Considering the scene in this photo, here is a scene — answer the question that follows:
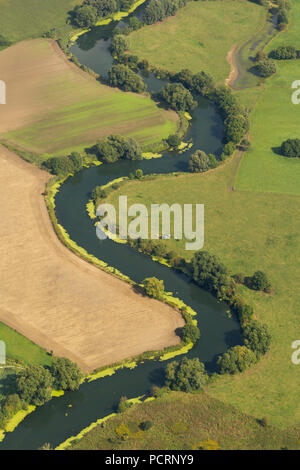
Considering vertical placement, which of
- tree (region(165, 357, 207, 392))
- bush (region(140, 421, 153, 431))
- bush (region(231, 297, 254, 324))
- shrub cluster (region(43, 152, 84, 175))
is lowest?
bush (region(140, 421, 153, 431))

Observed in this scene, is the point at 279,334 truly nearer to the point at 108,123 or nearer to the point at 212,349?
the point at 212,349

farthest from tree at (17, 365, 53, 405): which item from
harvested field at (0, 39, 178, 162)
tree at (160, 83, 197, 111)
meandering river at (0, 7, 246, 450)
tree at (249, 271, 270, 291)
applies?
tree at (160, 83, 197, 111)

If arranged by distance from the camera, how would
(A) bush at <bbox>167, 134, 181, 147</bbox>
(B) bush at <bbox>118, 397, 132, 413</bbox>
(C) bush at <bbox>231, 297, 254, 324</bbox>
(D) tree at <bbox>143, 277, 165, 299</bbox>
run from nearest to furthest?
1. (B) bush at <bbox>118, 397, 132, 413</bbox>
2. (C) bush at <bbox>231, 297, 254, 324</bbox>
3. (D) tree at <bbox>143, 277, 165, 299</bbox>
4. (A) bush at <bbox>167, 134, 181, 147</bbox>

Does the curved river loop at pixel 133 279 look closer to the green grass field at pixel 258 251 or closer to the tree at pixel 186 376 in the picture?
the tree at pixel 186 376

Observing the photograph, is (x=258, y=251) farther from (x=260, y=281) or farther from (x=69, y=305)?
(x=69, y=305)

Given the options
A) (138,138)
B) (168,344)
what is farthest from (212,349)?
(138,138)

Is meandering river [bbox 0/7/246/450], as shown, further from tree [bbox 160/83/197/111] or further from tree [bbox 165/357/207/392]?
tree [bbox 160/83/197/111]
